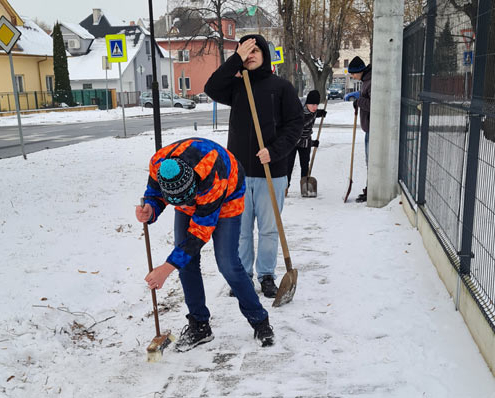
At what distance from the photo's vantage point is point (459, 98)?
4012 mm

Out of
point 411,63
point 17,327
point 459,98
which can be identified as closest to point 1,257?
point 17,327

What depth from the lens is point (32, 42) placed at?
44.2 metres

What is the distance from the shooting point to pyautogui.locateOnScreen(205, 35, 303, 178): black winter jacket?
14.2 ft

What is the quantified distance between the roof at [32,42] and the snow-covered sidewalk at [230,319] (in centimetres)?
3881

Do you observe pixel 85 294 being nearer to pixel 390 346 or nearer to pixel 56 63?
pixel 390 346

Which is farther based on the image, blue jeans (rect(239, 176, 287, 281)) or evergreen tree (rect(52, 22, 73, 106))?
evergreen tree (rect(52, 22, 73, 106))

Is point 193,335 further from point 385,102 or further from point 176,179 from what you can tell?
point 385,102

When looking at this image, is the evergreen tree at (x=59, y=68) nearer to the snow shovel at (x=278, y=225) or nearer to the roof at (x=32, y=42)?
the roof at (x=32, y=42)

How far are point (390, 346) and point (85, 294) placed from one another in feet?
8.30

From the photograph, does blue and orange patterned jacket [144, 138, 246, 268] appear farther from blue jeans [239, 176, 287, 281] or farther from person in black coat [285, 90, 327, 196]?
person in black coat [285, 90, 327, 196]

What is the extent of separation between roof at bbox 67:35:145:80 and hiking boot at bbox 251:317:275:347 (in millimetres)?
49509

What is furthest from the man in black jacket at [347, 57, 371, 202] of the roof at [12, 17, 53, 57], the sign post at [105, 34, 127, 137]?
the roof at [12, 17, 53, 57]

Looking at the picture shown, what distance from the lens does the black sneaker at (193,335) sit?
3.77 meters

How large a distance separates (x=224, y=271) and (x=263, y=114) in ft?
4.55
